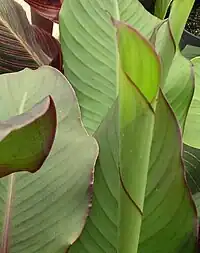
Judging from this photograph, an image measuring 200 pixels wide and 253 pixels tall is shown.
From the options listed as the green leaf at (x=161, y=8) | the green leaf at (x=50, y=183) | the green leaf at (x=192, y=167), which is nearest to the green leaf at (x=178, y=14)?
the green leaf at (x=50, y=183)

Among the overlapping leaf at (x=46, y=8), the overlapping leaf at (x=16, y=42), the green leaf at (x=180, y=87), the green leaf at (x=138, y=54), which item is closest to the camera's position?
the green leaf at (x=138, y=54)

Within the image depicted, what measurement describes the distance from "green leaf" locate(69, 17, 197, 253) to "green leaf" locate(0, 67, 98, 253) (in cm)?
2

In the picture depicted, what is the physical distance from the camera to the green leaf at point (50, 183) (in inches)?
18.4

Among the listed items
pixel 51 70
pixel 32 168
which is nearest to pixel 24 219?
pixel 51 70

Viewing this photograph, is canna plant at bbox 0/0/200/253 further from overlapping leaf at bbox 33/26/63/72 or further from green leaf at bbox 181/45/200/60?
green leaf at bbox 181/45/200/60

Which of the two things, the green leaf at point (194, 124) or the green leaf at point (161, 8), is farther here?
the green leaf at point (161, 8)

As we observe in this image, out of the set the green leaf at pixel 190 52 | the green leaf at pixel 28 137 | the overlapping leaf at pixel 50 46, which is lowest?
the green leaf at pixel 190 52

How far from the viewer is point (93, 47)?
2.21 feet

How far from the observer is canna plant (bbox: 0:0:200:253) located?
0.91 ft

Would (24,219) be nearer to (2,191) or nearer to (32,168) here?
(2,191)

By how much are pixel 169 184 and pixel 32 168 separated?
0.63ft

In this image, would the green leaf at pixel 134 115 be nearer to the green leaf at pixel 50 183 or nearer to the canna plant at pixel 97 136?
the canna plant at pixel 97 136

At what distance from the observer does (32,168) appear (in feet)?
0.93

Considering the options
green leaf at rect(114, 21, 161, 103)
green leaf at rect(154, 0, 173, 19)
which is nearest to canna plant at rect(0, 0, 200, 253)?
green leaf at rect(114, 21, 161, 103)
